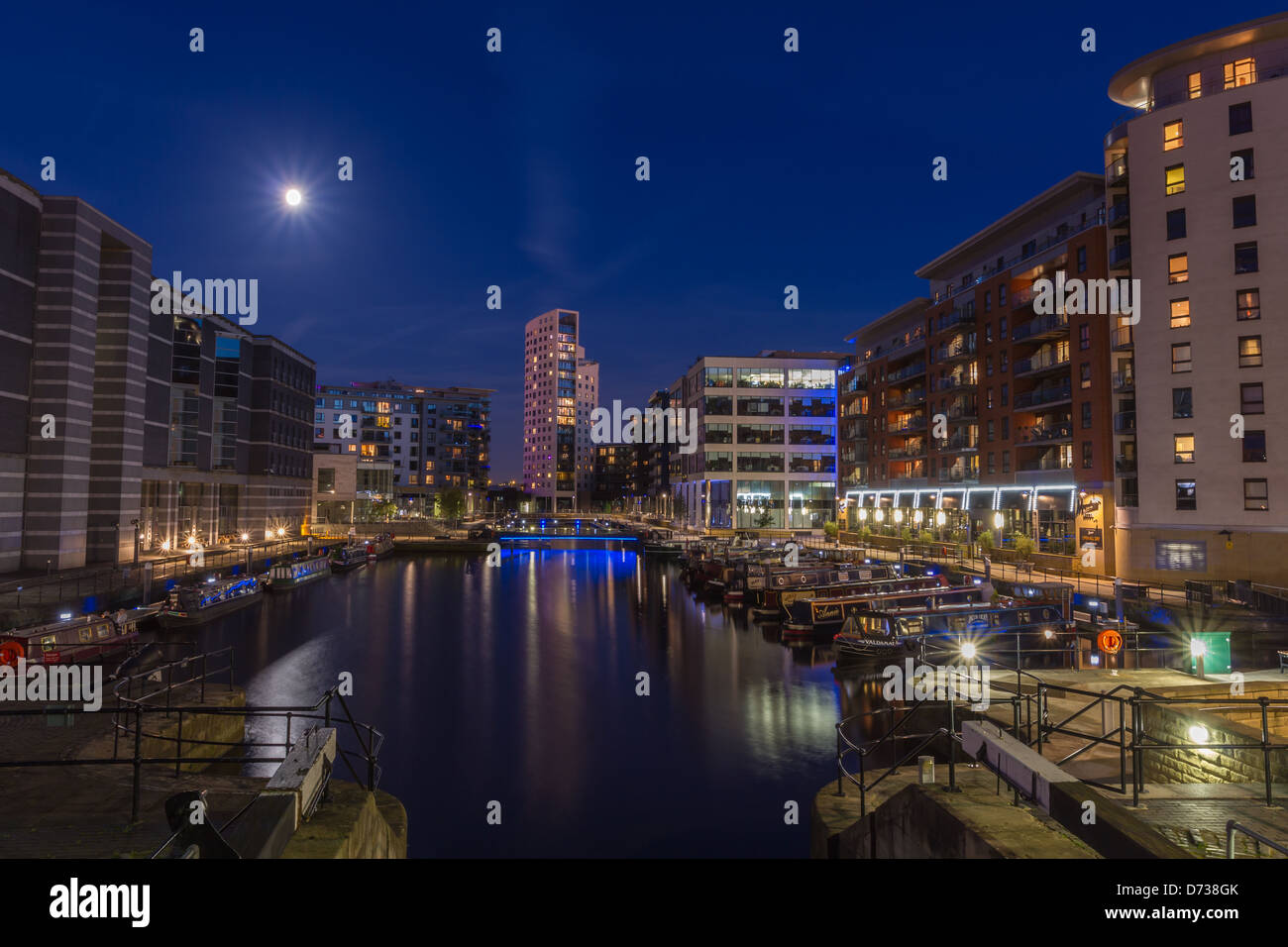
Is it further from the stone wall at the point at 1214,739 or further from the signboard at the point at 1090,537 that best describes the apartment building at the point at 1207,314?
the stone wall at the point at 1214,739

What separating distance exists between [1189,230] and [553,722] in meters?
41.3

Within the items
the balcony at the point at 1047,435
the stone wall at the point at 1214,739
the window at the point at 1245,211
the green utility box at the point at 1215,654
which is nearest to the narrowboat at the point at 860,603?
the green utility box at the point at 1215,654

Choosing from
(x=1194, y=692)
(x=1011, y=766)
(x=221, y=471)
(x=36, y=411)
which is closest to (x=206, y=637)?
(x=36, y=411)

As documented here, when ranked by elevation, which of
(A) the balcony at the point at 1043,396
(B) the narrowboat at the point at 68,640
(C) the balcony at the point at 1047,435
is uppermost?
(A) the balcony at the point at 1043,396

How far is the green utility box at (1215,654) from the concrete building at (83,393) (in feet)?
161

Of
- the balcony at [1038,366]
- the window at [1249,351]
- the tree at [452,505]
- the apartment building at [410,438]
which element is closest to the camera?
the window at [1249,351]

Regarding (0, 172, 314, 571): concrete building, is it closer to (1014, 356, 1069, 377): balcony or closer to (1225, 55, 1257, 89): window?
(1014, 356, 1069, 377): balcony

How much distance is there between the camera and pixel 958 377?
2323 inches

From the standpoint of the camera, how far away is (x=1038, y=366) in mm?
48625

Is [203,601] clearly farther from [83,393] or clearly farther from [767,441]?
[767,441]

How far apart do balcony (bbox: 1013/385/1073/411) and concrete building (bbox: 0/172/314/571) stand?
59405 mm

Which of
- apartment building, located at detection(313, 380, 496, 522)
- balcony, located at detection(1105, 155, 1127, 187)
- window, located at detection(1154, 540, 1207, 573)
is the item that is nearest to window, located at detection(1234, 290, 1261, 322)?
balcony, located at detection(1105, 155, 1127, 187)

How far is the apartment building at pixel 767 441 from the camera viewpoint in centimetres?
9675

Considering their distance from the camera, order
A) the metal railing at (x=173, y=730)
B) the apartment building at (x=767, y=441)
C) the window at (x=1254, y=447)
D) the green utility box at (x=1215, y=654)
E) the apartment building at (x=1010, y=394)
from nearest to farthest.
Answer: the metal railing at (x=173, y=730) → the green utility box at (x=1215, y=654) → the window at (x=1254, y=447) → the apartment building at (x=1010, y=394) → the apartment building at (x=767, y=441)
